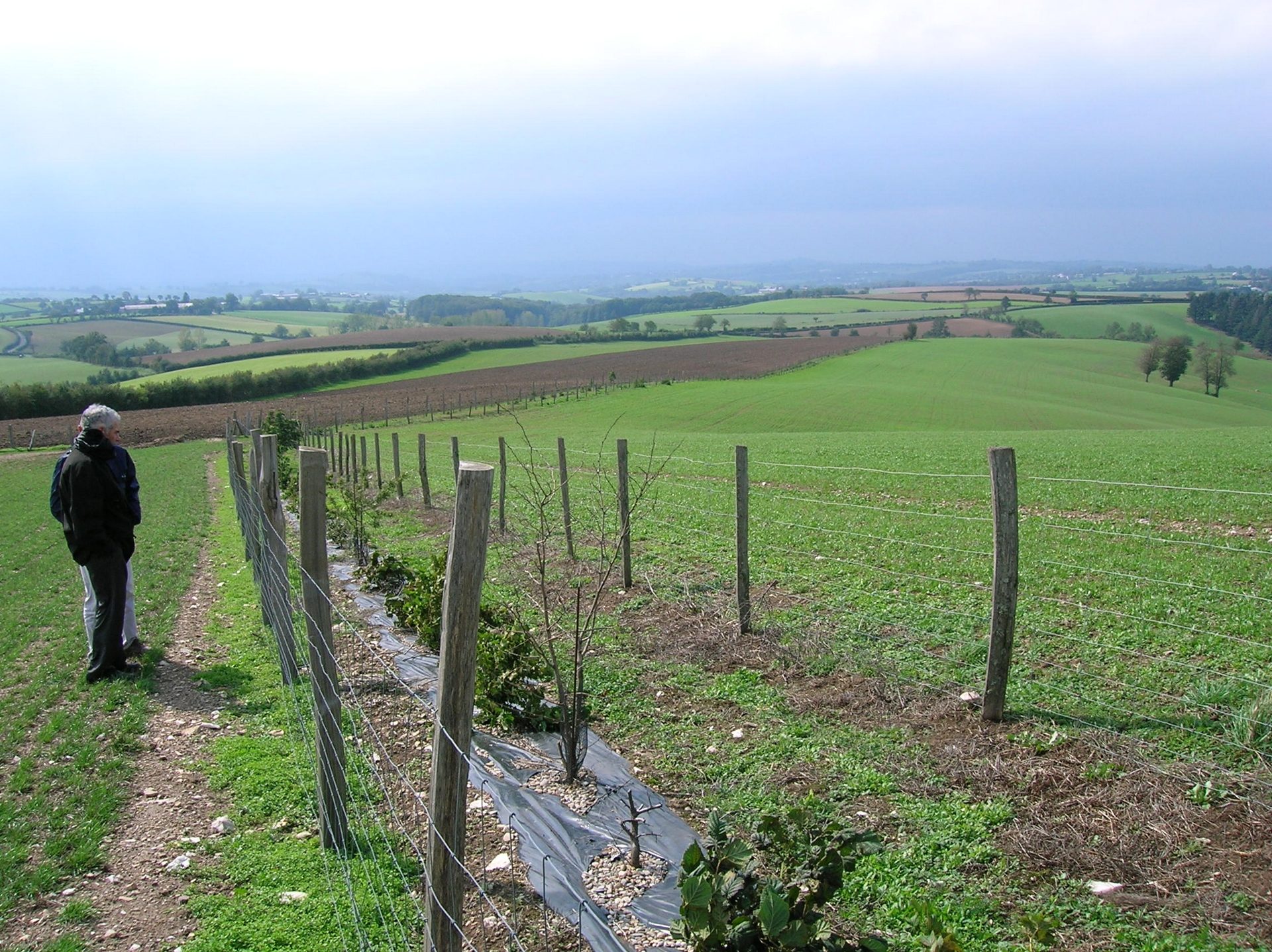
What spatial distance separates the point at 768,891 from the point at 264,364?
9388 centimetres

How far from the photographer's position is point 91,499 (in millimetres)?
7703

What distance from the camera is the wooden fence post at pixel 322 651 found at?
15.3 ft

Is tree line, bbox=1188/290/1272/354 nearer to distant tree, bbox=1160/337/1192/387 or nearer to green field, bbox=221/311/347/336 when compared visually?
distant tree, bbox=1160/337/1192/387

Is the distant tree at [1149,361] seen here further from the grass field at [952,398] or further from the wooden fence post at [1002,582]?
the wooden fence post at [1002,582]

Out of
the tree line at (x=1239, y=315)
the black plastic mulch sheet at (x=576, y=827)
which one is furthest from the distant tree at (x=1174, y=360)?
the black plastic mulch sheet at (x=576, y=827)

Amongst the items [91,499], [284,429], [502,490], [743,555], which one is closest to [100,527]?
[91,499]

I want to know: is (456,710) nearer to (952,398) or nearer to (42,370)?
(952,398)

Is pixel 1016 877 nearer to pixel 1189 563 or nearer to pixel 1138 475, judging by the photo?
pixel 1189 563

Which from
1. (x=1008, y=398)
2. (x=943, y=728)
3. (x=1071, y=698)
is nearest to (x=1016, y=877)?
(x=943, y=728)

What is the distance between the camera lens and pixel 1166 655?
6.57m

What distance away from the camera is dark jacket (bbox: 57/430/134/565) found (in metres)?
7.66

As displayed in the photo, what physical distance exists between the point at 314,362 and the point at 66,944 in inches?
3345

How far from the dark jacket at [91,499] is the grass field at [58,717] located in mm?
1299

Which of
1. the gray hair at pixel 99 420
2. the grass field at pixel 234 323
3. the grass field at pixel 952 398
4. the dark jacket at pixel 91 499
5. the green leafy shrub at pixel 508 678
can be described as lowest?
the grass field at pixel 952 398
